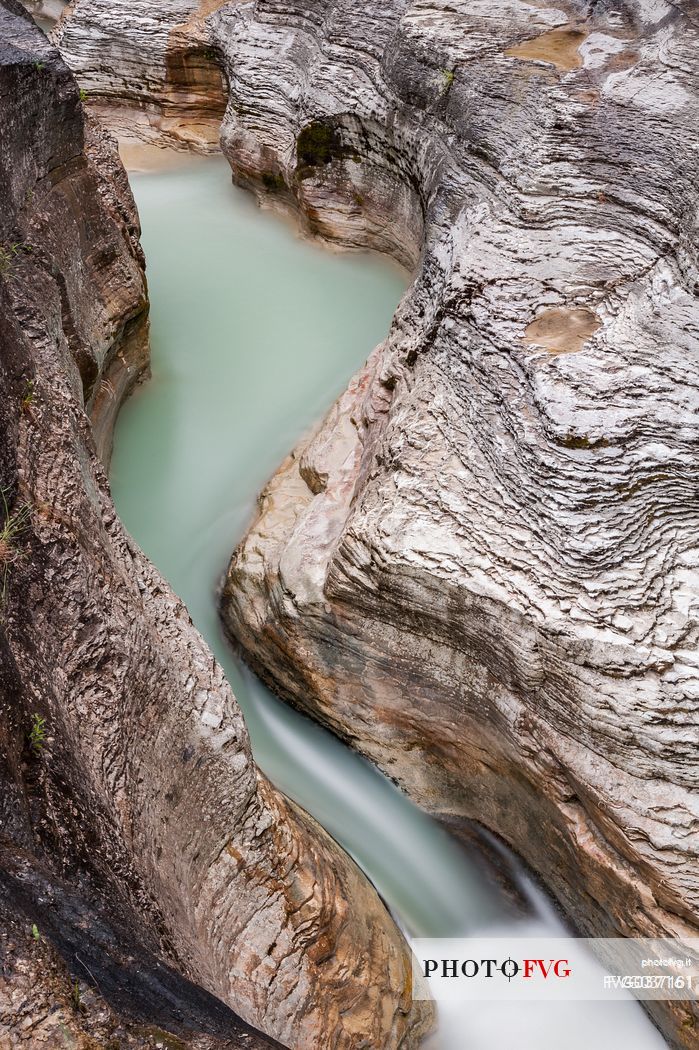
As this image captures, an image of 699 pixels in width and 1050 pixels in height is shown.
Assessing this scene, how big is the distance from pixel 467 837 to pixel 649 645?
145 cm

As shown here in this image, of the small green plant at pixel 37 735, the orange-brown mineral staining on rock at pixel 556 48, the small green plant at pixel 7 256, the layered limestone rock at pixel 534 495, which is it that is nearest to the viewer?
the small green plant at pixel 37 735

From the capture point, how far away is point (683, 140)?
399 centimetres

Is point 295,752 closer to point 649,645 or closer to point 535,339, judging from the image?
point 649,645

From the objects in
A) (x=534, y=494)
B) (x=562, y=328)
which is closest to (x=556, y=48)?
(x=562, y=328)

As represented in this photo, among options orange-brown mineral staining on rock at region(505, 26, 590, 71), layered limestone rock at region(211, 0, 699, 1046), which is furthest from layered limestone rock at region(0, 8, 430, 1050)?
orange-brown mineral staining on rock at region(505, 26, 590, 71)

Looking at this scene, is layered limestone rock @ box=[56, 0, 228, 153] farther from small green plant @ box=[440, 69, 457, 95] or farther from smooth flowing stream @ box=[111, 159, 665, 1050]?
small green plant @ box=[440, 69, 457, 95]

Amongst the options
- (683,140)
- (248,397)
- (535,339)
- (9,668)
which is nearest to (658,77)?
(683,140)

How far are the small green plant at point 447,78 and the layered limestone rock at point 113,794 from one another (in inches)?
91.6

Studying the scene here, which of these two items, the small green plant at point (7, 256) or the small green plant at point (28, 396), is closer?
the small green plant at point (28, 396)

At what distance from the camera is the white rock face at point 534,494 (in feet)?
10.0

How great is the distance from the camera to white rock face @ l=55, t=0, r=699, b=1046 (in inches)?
120

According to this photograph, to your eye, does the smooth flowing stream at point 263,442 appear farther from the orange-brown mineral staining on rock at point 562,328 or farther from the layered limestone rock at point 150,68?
the orange-brown mineral staining on rock at point 562,328

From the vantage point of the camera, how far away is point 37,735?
7.26ft

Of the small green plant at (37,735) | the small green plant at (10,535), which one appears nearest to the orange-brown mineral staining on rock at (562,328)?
the small green plant at (10,535)
